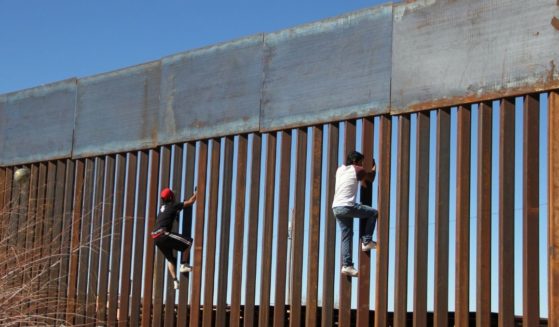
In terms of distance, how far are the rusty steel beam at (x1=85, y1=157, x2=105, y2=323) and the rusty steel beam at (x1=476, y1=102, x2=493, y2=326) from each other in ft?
17.8

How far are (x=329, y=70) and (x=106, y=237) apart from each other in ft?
12.8

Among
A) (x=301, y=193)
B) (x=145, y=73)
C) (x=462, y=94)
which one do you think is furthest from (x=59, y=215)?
(x=462, y=94)

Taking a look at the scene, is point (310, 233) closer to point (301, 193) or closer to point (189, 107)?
point (301, 193)

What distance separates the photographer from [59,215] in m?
13.2

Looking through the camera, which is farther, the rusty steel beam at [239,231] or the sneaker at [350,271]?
the rusty steel beam at [239,231]

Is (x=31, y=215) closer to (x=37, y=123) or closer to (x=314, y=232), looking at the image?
(x=37, y=123)

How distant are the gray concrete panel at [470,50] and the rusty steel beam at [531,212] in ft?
0.90

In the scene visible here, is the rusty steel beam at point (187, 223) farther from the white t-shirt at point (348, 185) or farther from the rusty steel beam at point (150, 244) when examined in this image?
the white t-shirt at point (348, 185)

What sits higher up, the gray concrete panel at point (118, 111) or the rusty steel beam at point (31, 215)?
the gray concrete panel at point (118, 111)

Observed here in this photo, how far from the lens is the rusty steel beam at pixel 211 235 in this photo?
36.4 ft

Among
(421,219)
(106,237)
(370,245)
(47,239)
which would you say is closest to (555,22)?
(421,219)

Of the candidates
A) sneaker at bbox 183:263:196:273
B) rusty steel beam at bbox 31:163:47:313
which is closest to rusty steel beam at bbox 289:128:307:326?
sneaker at bbox 183:263:196:273

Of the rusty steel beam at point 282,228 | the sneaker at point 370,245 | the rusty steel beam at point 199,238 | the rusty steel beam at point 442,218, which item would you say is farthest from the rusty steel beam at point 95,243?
the rusty steel beam at point 442,218

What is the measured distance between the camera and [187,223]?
456 inches
